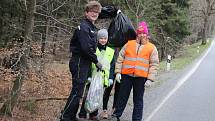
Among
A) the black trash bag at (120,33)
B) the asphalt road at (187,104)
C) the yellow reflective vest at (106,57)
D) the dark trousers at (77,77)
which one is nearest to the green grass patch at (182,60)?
the asphalt road at (187,104)

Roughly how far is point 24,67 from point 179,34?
3015 cm

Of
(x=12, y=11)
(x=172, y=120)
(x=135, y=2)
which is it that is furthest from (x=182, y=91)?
(x=135, y=2)

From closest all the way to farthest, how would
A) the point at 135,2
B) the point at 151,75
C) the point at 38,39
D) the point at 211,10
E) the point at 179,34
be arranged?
1. the point at 151,75
2. the point at 38,39
3. the point at 135,2
4. the point at 179,34
5. the point at 211,10

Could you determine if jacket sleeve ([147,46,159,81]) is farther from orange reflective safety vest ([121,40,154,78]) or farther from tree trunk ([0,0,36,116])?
tree trunk ([0,0,36,116])

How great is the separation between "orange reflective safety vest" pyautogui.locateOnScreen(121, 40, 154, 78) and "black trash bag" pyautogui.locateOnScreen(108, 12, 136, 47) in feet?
1.52

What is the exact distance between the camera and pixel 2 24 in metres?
12.6

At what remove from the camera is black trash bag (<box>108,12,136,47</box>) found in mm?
7854

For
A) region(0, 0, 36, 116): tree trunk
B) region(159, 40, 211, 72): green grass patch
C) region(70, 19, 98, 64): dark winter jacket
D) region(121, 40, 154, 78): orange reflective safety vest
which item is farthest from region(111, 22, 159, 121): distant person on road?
region(159, 40, 211, 72): green grass patch

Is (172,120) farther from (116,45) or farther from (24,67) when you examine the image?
(24,67)

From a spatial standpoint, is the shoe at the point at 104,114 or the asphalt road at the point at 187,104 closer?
the shoe at the point at 104,114

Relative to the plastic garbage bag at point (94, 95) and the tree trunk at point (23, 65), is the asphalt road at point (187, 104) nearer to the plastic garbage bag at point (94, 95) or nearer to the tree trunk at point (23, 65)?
the plastic garbage bag at point (94, 95)

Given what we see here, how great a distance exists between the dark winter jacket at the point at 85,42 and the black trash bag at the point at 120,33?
3.18ft

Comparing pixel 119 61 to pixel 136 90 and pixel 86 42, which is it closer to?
pixel 136 90

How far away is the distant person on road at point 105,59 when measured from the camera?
744cm
